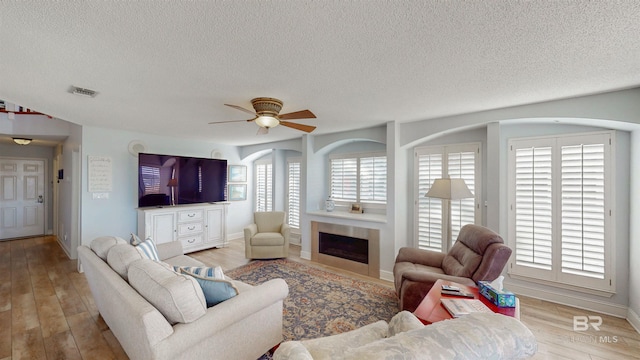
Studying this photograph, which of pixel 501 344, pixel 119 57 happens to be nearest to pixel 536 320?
pixel 501 344

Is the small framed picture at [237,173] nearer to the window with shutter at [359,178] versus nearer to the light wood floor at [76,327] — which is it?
the window with shutter at [359,178]

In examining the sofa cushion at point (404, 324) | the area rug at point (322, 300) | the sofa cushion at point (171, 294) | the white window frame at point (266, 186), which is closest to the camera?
the sofa cushion at point (404, 324)

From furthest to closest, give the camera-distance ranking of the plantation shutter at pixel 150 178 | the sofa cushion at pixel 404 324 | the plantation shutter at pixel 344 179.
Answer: the plantation shutter at pixel 344 179 < the plantation shutter at pixel 150 178 < the sofa cushion at pixel 404 324

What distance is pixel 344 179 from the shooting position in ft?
16.4

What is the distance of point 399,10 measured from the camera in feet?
4.33

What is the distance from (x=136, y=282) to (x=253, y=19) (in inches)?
71.5

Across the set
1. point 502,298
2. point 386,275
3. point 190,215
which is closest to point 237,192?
point 190,215

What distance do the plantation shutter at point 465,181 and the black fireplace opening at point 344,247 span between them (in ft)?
4.36

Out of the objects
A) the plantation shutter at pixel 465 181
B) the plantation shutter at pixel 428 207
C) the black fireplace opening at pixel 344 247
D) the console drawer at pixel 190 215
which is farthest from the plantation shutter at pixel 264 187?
the plantation shutter at pixel 465 181

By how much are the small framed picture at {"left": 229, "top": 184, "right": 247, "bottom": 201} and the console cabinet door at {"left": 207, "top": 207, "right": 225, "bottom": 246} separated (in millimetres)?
723

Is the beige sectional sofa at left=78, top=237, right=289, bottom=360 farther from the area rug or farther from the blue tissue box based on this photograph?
the blue tissue box

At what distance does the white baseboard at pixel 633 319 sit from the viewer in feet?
8.12

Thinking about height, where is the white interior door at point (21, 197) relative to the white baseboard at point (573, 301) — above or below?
above

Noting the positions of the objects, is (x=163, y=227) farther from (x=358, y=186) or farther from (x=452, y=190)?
(x=452, y=190)
